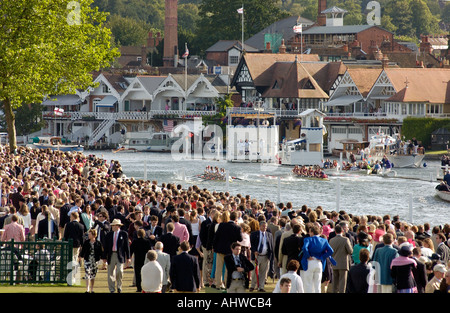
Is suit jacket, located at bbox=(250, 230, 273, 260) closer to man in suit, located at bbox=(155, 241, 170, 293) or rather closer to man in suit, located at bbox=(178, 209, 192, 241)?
man in suit, located at bbox=(178, 209, 192, 241)

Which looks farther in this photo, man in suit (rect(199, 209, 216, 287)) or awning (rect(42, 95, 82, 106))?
awning (rect(42, 95, 82, 106))

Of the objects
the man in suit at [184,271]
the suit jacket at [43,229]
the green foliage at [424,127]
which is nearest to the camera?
the man in suit at [184,271]

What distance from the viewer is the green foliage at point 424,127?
8625cm

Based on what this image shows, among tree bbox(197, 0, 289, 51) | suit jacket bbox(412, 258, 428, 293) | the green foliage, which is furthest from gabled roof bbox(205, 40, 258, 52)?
suit jacket bbox(412, 258, 428, 293)

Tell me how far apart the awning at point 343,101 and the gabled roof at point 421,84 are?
4.53 meters

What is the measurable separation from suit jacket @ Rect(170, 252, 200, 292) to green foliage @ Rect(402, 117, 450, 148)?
72114 millimetres

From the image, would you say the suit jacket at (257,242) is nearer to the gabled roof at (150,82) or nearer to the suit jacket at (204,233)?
the suit jacket at (204,233)

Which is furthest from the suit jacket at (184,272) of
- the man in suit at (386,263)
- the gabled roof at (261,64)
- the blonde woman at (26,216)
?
the gabled roof at (261,64)

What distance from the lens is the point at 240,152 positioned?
83.6 meters

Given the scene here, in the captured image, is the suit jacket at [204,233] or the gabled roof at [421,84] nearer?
the suit jacket at [204,233]

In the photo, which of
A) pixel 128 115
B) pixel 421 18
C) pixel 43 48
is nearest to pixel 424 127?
pixel 128 115

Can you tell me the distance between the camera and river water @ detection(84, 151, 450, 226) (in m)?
51.6
